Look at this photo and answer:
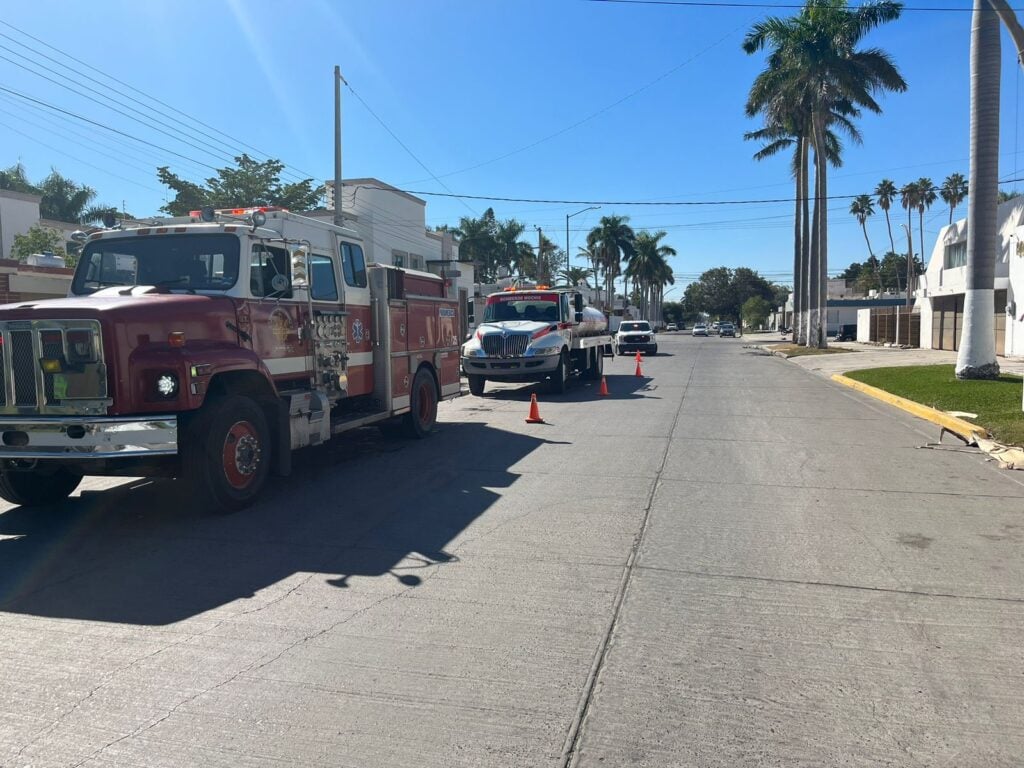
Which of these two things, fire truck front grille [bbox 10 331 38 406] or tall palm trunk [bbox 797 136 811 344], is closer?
fire truck front grille [bbox 10 331 38 406]

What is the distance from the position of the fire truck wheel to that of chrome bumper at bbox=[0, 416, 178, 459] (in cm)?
A: 1215

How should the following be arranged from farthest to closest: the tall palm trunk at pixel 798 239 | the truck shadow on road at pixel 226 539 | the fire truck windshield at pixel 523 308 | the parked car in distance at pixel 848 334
A: the parked car in distance at pixel 848 334 → the tall palm trunk at pixel 798 239 → the fire truck windshield at pixel 523 308 → the truck shadow on road at pixel 226 539

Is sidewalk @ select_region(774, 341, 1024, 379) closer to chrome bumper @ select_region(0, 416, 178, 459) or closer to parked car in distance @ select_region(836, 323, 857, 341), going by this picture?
parked car in distance @ select_region(836, 323, 857, 341)

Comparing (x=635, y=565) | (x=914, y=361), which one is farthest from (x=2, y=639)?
(x=914, y=361)

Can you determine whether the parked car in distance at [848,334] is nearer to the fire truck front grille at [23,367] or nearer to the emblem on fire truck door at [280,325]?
the emblem on fire truck door at [280,325]

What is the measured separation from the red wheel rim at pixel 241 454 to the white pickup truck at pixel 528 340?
10522mm

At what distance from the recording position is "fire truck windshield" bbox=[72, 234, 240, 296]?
7512 millimetres

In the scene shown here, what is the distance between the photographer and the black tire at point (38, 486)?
707 centimetres

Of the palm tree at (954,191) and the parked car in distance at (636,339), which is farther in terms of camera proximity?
the palm tree at (954,191)

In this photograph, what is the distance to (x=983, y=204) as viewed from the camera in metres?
17.8

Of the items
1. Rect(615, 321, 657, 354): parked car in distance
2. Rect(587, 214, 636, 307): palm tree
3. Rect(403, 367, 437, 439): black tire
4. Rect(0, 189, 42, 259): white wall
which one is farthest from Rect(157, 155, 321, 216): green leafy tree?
Rect(587, 214, 636, 307): palm tree

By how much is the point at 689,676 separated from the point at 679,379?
62.0ft

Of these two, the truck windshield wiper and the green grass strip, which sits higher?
the truck windshield wiper

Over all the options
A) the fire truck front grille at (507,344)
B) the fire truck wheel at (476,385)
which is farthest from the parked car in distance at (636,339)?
the fire truck front grille at (507,344)
